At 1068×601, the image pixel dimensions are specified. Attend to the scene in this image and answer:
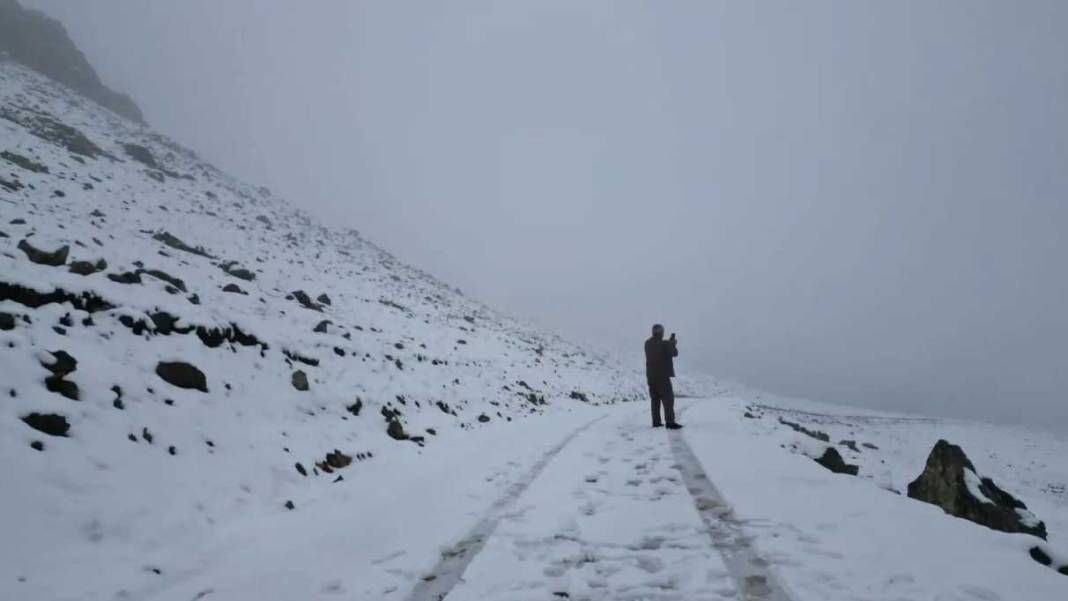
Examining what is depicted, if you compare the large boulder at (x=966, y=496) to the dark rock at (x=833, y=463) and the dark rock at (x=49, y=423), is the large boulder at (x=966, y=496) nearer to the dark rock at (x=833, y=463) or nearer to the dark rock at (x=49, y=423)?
the dark rock at (x=833, y=463)

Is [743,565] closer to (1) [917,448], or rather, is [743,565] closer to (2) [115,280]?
(2) [115,280]

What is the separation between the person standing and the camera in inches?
468

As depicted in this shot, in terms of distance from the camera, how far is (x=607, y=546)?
15.3 ft

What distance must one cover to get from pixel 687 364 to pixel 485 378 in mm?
57209

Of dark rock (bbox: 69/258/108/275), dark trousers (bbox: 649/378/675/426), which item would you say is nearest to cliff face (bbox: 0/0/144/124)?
dark rock (bbox: 69/258/108/275)

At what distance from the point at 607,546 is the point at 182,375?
22.2ft

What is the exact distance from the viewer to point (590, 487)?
22.4 ft

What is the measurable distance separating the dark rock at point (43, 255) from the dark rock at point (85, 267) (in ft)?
0.99

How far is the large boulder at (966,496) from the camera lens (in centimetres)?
723

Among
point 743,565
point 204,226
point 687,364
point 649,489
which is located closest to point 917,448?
point 649,489

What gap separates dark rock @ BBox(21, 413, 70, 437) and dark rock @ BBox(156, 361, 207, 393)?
1.90m

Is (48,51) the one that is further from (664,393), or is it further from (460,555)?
(460,555)

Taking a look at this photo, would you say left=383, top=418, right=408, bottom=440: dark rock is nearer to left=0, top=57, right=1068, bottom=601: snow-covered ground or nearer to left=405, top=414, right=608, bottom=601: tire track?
left=0, top=57, right=1068, bottom=601: snow-covered ground

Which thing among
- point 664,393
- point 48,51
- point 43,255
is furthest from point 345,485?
point 48,51
